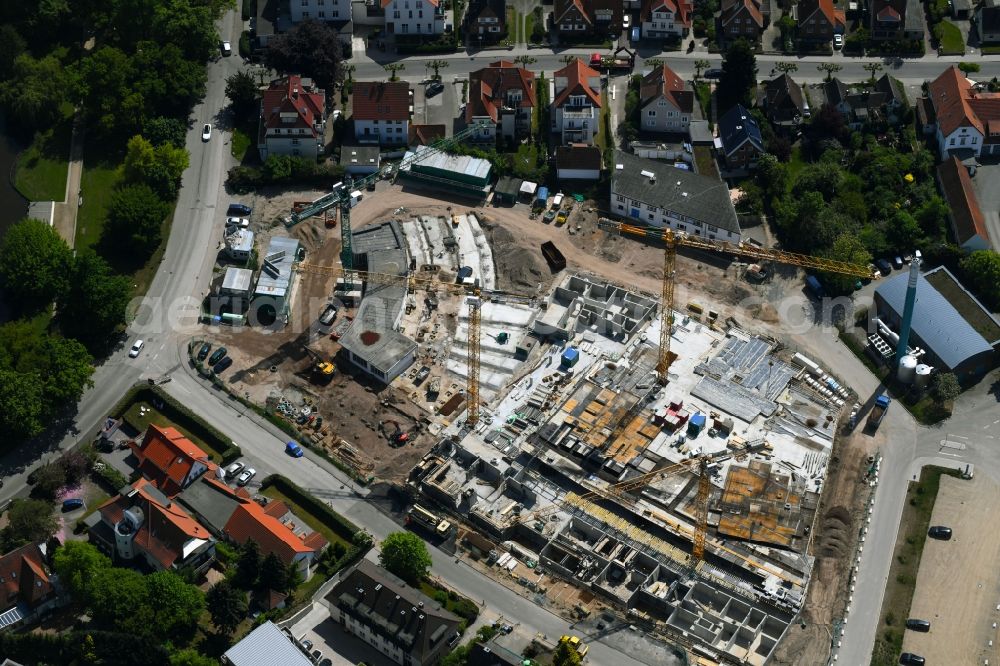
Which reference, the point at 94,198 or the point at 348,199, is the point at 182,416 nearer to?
the point at 348,199

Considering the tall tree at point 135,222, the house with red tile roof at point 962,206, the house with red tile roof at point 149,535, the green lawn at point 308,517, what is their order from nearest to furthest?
1. the house with red tile roof at point 149,535
2. the green lawn at point 308,517
3. the tall tree at point 135,222
4. the house with red tile roof at point 962,206

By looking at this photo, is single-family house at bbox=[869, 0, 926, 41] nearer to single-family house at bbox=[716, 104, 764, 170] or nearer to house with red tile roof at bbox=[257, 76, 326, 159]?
single-family house at bbox=[716, 104, 764, 170]

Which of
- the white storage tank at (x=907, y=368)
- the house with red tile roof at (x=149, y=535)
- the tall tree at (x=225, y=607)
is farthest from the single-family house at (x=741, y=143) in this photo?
the tall tree at (x=225, y=607)

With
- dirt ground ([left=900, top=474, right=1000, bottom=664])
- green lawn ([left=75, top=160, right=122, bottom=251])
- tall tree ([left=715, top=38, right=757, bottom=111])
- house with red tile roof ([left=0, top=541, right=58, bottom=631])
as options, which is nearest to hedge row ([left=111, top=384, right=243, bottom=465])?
house with red tile roof ([left=0, top=541, right=58, bottom=631])

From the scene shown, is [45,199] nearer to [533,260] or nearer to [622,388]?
[533,260]

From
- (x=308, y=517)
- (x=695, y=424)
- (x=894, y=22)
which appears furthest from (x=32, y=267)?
(x=894, y=22)

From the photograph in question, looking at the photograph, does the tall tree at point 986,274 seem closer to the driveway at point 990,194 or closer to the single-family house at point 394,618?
the driveway at point 990,194

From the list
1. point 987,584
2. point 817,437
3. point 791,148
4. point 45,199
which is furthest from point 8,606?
point 791,148
